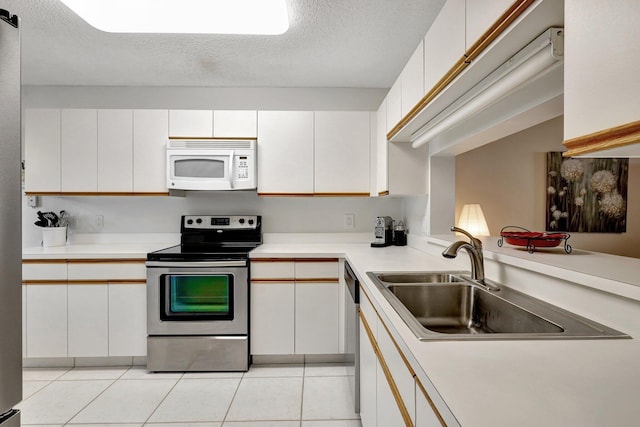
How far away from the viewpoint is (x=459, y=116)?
1.63 meters

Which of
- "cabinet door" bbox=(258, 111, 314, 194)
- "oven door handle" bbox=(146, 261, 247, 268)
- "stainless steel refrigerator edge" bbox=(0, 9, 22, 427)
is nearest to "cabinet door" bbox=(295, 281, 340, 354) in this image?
"oven door handle" bbox=(146, 261, 247, 268)

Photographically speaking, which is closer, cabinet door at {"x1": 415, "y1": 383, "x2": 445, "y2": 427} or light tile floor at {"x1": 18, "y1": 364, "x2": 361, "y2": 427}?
cabinet door at {"x1": 415, "y1": 383, "x2": 445, "y2": 427}

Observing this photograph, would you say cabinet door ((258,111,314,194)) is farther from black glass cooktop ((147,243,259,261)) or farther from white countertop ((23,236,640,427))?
white countertop ((23,236,640,427))

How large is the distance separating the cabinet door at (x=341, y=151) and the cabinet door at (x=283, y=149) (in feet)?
0.30

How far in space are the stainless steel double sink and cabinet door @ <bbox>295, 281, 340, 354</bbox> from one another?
1.02 meters

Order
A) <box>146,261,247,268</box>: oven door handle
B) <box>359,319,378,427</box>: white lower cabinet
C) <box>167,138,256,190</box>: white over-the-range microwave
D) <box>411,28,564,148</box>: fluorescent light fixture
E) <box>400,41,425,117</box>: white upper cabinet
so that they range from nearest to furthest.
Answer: <box>411,28,564,148</box>: fluorescent light fixture, <box>359,319,378,427</box>: white lower cabinet, <box>400,41,425,117</box>: white upper cabinet, <box>146,261,247,268</box>: oven door handle, <box>167,138,256,190</box>: white over-the-range microwave

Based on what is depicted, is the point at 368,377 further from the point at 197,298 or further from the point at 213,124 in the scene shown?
the point at 213,124

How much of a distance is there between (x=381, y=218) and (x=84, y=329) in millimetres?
2406

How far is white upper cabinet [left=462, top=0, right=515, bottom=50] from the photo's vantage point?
0.98m

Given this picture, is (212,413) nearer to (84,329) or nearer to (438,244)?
(84,329)

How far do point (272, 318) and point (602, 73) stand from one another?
2377 millimetres

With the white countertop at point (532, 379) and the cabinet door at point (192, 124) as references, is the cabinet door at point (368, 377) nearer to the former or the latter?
the white countertop at point (532, 379)

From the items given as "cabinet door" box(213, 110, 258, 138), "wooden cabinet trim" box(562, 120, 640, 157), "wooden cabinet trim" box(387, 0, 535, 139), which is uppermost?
"cabinet door" box(213, 110, 258, 138)

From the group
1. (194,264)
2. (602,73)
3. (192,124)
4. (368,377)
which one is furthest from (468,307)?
(192,124)
